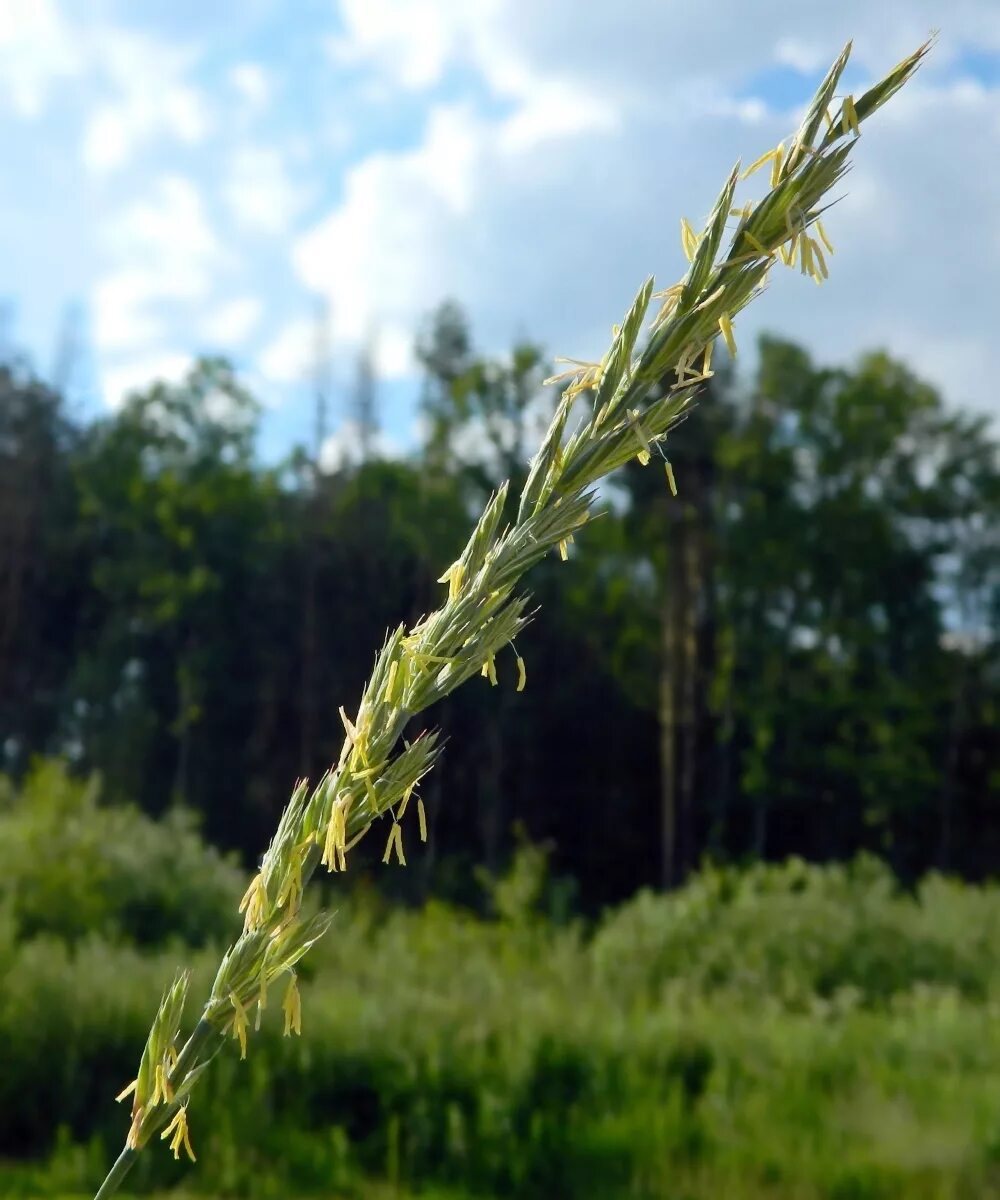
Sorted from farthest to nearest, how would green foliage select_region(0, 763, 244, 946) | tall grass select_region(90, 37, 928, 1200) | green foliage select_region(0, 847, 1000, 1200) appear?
green foliage select_region(0, 763, 244, 946), green foliage select_region(0, 847, 1000, 1200), tall grass select_region(90, 37, 928, 1200)

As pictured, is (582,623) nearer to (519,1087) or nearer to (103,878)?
(103,878)

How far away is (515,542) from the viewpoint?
861 millimetres

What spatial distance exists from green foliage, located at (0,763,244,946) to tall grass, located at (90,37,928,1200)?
998 centimetres

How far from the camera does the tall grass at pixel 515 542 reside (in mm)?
833

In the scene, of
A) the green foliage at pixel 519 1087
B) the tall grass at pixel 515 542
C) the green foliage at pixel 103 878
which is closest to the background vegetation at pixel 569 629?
the green foliage at pixel 103 878

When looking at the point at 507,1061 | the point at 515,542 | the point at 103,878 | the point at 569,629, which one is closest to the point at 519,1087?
the point at 507,1061

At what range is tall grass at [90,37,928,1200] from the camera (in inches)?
32.8

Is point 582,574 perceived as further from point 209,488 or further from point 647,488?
point 209,488

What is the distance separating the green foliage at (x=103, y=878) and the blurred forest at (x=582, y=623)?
658 inches

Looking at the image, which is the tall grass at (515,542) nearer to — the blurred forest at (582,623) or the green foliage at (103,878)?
the green foliage at (103,878)

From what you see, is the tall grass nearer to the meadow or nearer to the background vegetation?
the meadow

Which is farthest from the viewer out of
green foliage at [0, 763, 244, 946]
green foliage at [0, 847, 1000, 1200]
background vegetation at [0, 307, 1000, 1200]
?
background vegetation at [0, 307, 1000, 1200]

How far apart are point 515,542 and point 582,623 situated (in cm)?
3266

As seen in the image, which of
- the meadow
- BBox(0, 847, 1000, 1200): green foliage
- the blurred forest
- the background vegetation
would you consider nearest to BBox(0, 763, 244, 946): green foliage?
the meadow
